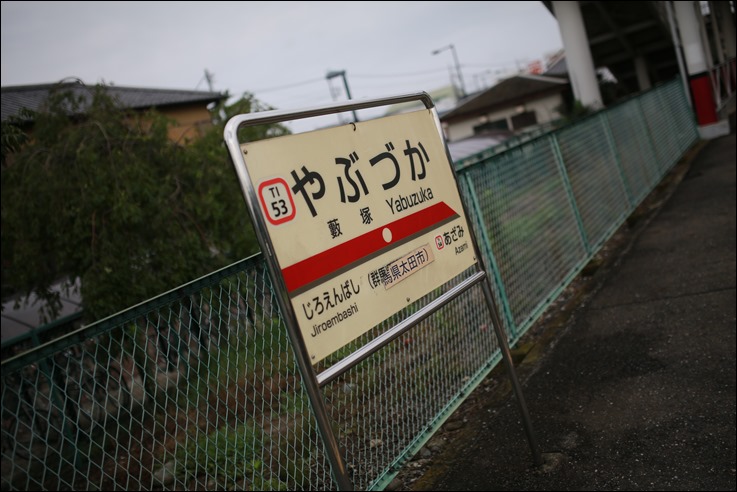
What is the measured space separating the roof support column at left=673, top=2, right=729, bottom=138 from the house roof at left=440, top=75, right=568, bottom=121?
1149cm

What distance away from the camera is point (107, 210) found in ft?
17.3

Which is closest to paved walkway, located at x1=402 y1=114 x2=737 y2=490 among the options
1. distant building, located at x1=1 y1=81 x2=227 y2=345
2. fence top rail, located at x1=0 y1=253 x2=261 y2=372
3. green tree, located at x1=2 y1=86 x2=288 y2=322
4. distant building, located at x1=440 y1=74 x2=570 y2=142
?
fence top rail, located at x1=0 y1=253 x2=261 y2=372

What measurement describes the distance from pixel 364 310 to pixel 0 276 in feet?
20.4

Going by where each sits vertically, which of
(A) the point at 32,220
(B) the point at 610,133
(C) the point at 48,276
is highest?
(A) the point at 32,220

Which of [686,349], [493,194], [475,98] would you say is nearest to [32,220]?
[493,194]

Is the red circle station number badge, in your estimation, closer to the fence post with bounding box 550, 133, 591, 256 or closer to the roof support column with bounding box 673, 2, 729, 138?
the fence post with bounding box 550, 133, 591, 256

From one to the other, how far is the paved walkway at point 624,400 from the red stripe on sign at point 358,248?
1475 millimetres

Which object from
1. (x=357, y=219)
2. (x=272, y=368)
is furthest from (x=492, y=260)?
(x=357, y=219)

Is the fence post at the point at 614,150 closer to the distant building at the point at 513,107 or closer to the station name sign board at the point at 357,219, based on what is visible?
the station name sign board at the point at 357,219

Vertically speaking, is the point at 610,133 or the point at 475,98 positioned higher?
the point at 475,98

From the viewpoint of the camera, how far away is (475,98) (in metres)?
29.2

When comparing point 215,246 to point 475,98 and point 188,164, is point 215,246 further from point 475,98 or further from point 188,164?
point 475,98

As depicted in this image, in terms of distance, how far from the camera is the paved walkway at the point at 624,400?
105 inches

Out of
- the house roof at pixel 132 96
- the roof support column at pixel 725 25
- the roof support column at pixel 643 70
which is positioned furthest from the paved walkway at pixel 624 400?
the roof support column at pixel 643 70
